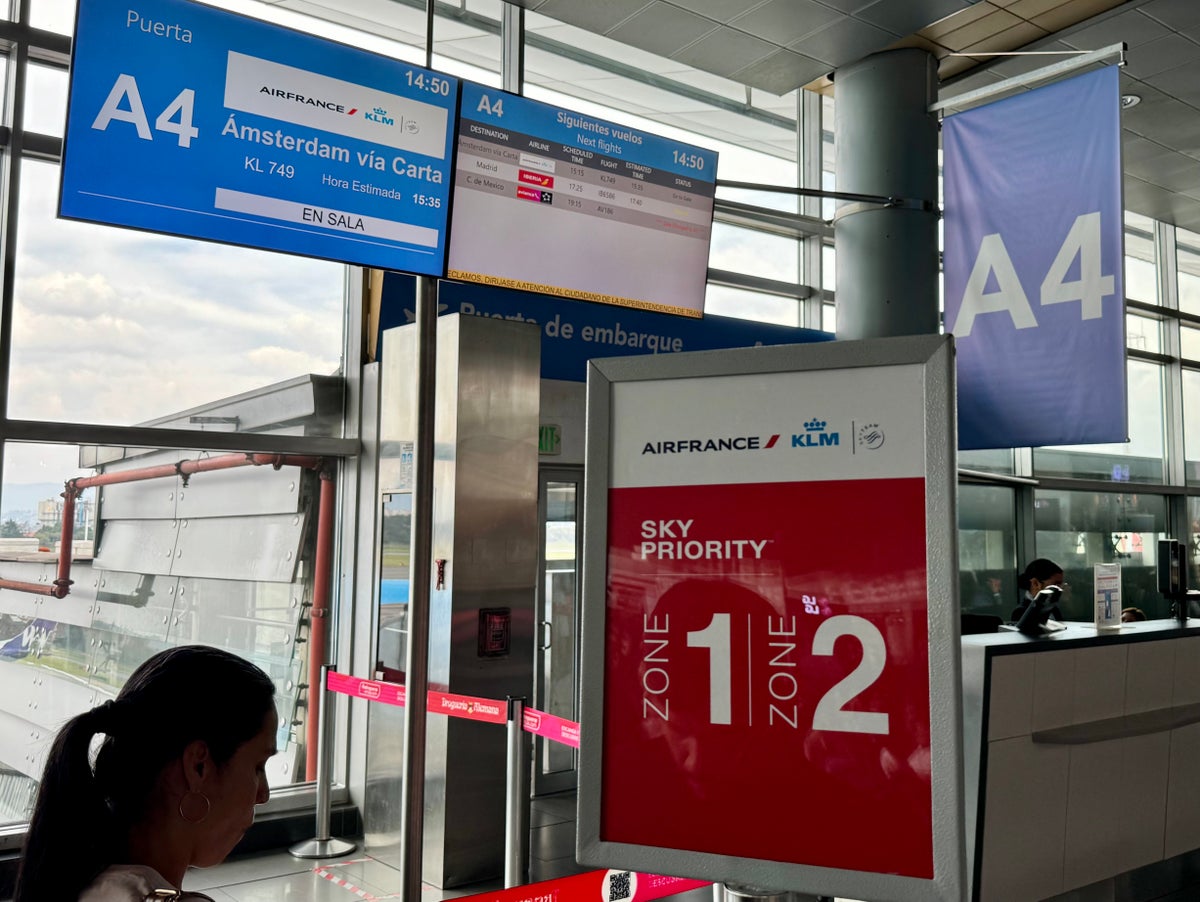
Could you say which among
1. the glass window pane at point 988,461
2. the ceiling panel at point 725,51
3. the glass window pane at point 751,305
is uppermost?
the ceiling panel at point 725,51

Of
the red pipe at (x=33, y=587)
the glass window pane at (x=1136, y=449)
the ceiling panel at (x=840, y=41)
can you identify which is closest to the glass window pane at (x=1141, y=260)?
the glass window pane at (x=1136, y=449)

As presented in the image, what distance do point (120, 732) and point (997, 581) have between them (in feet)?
32.6

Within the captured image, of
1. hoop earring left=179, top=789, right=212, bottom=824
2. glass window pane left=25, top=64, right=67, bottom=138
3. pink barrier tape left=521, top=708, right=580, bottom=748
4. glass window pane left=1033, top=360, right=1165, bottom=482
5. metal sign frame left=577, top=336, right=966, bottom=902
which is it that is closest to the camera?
metal sign frame left=577, top=336, right=966, bottom=902

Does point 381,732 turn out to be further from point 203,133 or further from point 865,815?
point 865,815

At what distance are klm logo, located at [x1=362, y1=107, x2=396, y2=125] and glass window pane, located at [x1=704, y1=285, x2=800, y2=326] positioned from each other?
4939 mm

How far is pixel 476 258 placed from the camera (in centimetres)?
438

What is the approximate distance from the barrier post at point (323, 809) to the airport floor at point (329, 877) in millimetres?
63

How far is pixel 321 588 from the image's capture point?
20.9 feet

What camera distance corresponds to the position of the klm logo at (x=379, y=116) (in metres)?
3.27

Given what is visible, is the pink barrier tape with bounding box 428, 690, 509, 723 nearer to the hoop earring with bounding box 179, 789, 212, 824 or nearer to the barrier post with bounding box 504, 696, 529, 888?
the barrier post with bounding box 504, 696, 529, 888

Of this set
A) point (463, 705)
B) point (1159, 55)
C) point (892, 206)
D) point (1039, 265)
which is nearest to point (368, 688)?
point (463, 705)

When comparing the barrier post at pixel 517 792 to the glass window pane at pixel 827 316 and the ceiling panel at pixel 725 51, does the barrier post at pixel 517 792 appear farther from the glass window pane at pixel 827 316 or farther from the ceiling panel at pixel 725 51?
the glass window pane at pixel 827 316

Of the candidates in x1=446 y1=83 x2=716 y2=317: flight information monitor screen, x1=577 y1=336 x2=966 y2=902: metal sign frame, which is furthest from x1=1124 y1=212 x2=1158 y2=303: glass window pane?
x1=577 y1=336 x2=966 y2=902: metal sign frame

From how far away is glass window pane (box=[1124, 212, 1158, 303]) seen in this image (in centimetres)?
1180
